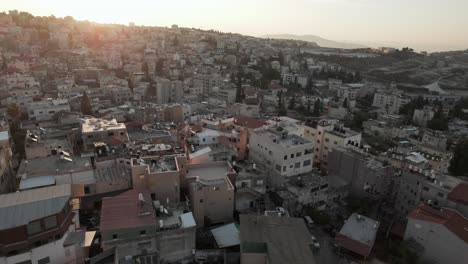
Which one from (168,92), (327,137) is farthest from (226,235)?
(168,92)

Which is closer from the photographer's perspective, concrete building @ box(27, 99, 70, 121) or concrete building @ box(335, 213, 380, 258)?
concrete building @ box(335, 213, 380, 258)

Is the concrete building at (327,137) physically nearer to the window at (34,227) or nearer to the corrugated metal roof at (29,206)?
the corrugated metal roof at (29,206)

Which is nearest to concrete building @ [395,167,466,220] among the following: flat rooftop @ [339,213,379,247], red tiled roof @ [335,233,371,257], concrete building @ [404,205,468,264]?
concrete building @ [404,205,468,264]

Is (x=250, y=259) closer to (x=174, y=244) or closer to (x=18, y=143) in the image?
(x=174, y=244)

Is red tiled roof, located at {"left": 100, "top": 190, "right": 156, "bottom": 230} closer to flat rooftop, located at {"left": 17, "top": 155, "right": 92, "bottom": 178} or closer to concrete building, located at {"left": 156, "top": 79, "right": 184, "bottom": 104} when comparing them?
flat rooftop, located at {"left": 17, "top": 155, "right": 92, "bottom": 178}

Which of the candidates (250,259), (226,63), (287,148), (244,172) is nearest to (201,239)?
(250,259)

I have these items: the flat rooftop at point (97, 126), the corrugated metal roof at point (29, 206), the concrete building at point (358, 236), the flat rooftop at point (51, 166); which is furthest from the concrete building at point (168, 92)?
the corrugated metal roof at point (29, 206)
